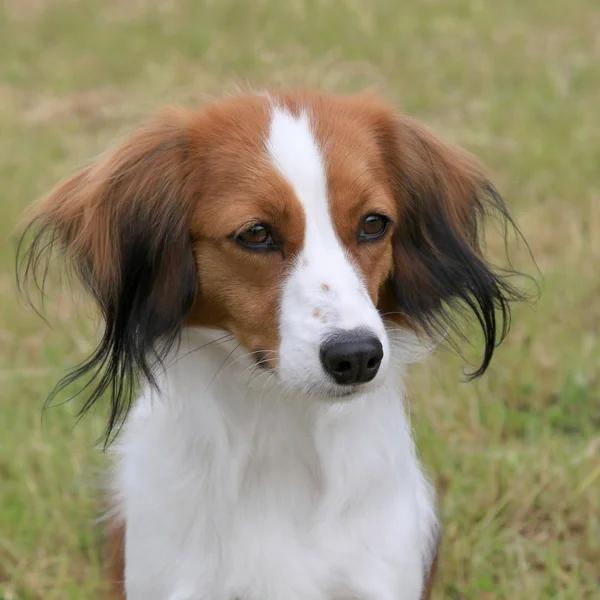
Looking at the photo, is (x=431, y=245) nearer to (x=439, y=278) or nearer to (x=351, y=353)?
(x=439, y=278)

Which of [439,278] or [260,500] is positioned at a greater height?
[439,278]

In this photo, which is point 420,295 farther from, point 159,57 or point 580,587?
point 159,57

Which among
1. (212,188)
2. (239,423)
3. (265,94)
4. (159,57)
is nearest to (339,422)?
(239,423)

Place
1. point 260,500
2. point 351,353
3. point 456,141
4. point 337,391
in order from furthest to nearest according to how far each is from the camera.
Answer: point 456,141 < point 260,500 < point 337,391 < point 351,353

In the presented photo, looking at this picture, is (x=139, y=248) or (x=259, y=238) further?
(x=139, y=248)

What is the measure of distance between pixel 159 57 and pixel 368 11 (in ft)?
5.97

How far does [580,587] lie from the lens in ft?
10.8

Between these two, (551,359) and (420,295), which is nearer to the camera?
(420,295)

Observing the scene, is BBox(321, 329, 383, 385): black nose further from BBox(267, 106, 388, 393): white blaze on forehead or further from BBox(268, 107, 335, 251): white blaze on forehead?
BBox(268, 107, 335, 251): white blaze on forehead

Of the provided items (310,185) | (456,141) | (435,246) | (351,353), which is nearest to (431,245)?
(435,246)

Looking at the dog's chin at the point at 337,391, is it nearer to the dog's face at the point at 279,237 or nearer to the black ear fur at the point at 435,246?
the dog's face at the point at 279,237

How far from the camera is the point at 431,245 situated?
8.91ft

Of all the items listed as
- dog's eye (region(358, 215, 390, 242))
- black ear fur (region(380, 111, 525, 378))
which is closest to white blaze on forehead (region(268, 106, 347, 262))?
dog's eye (region(358, 215, 390, 242))

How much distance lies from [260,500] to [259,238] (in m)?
0.73
